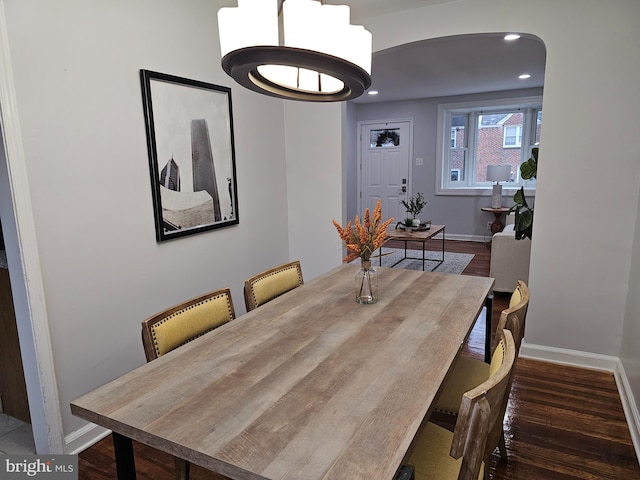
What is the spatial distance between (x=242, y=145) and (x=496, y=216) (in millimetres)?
5067

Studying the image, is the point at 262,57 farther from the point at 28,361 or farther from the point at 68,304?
the point at 28,361

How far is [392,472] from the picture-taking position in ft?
2.77

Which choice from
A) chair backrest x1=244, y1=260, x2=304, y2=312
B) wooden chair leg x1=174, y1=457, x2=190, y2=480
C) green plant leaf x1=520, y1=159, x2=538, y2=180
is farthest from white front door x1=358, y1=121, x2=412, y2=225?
wooden chair leg x1=174, y1=457, x2=190, y2=480

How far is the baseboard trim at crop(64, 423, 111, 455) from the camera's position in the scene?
198cm

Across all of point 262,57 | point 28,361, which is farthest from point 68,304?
point 262,57

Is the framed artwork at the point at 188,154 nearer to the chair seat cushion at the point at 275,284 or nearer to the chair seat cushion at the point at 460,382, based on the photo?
the chair seat cushion at the point at 275,284

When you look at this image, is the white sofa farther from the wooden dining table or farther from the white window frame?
the white window frame

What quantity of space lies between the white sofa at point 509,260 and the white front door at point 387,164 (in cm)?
357

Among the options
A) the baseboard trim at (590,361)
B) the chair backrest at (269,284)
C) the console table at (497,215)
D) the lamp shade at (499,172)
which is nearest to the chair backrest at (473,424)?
the chair backrest at (269,284)

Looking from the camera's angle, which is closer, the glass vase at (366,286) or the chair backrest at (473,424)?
the chair backrest at (473,424)

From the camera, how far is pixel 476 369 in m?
1.79

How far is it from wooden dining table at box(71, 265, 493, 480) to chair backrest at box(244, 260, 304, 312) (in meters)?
0.24

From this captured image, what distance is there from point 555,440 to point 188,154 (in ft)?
8.50

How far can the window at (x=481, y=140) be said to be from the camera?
22.6ft
